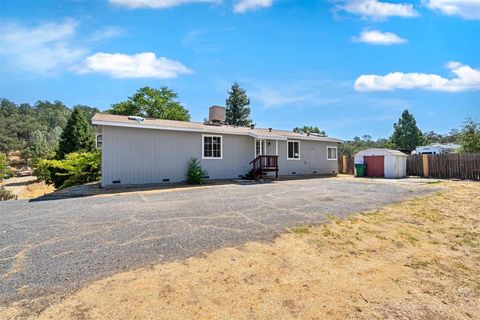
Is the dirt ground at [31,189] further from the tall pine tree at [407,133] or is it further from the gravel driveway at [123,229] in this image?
the tall pine tree at [407,133]

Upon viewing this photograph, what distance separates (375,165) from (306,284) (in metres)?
17.5

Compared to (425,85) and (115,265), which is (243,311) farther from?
(425,85)

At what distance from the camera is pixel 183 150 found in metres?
12.8

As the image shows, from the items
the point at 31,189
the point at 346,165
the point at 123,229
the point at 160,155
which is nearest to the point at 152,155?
the point at 160,155

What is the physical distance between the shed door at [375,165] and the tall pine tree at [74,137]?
22.0 metres

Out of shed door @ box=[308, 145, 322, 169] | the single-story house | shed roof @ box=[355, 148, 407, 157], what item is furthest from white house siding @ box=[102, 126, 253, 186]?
shed roof @ box=[355, 148, 407, 157]

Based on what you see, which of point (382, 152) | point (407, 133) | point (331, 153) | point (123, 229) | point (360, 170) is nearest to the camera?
point (123, 229)

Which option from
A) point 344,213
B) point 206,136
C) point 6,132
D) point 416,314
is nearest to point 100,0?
point 206,136

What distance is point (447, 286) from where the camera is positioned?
2982 millimetres

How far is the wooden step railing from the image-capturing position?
1445 cm

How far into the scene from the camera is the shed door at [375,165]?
58.0ft

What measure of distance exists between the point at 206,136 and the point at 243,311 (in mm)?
11586

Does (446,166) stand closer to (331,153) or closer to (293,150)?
(331,153)

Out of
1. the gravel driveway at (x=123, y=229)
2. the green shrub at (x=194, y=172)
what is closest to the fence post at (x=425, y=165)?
the gravel driveway at (x=123, y=229)
